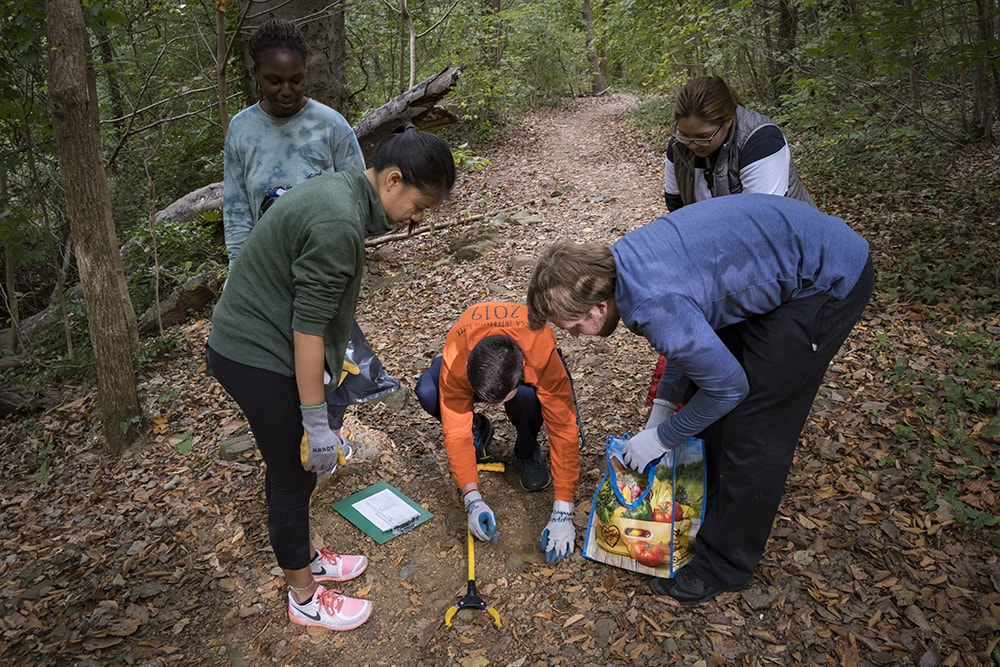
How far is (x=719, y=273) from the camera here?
6.04 feet

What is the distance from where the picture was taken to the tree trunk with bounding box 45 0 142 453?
293cm

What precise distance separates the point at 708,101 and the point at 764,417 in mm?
1313

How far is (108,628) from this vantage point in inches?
95.6

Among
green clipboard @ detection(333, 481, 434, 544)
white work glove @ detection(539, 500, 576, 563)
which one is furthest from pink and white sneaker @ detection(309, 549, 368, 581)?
white work glove @ detection(539, 500, 576, 563)

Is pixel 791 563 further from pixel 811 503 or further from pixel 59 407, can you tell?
pixel 59 407

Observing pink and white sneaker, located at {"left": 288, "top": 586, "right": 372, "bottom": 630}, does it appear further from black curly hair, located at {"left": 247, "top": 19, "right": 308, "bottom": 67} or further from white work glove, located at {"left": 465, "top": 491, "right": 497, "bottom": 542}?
black curly hair, located at {"left": 247, "top": 19, "right": 308, "bottom": 67}

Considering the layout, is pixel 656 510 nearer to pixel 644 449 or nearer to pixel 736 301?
pixel 644 449

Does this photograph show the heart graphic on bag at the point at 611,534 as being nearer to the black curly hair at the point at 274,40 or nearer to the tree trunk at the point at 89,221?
the black curly hair at the point at 274,40

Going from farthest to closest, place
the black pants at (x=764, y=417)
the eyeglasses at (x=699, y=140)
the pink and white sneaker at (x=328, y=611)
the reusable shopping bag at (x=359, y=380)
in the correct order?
the reusable shopping bag at (x=359, y=380)
the eyeglasses at (x=699, y=140)
the pink and white sneaker at (x=328, y=611)
the black pants at (x=764, y=417)

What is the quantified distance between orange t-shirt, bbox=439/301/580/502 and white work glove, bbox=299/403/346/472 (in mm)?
754

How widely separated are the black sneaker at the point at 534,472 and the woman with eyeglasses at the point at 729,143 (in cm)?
155

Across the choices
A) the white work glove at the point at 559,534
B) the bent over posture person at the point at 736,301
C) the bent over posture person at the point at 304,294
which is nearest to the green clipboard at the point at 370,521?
the white work glove at the point at 559,534

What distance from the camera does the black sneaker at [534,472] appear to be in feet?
9.95

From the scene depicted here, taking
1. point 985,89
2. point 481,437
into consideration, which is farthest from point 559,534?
point 985,89
